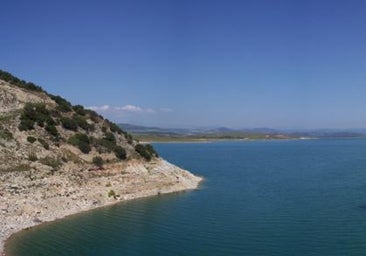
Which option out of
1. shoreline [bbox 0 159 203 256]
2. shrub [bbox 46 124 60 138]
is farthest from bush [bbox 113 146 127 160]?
shrub [bbox 46 124 60 138]

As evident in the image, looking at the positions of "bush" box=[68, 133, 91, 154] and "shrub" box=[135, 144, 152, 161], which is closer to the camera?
"bush" box=[68, 133, 91, 154]

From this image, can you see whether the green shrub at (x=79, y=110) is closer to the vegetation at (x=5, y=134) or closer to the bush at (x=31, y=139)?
the bush at (x=31, y=139)

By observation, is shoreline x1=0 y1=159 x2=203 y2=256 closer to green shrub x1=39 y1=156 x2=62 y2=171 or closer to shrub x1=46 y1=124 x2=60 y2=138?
green shrub x1=39 y1=156 x2=62 y2=171

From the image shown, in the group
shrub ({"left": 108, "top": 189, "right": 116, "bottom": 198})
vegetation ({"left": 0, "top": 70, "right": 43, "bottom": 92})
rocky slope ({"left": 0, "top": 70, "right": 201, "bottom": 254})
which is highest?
vegetation ({"left": 0, "top": 70, "right": 43, "bottom": 92})

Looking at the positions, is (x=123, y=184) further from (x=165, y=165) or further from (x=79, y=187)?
(x=165, y=165)

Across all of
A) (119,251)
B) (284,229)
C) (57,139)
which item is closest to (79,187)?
(57,139)

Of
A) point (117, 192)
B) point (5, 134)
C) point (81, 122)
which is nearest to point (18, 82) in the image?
point (81, 122)
